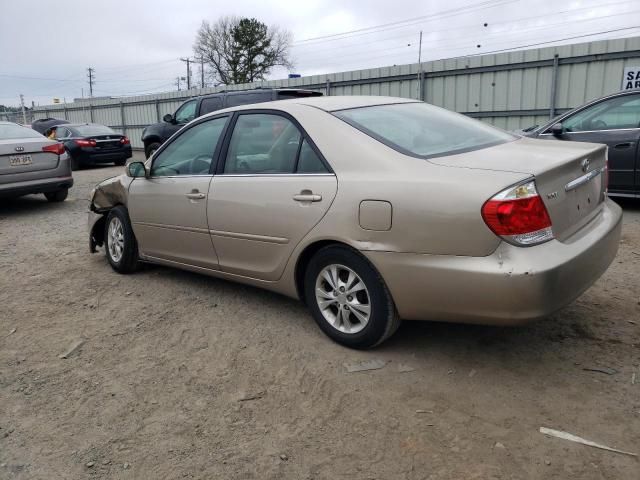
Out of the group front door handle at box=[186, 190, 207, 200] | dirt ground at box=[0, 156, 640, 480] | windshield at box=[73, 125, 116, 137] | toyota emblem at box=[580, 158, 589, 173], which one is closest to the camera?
dirt ground at box=[0, 156, 640, 480]

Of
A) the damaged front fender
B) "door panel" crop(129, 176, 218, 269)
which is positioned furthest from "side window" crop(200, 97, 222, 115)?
"door panel" crop(129, 176, 218, 269)

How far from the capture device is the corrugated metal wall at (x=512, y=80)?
1076 centimetres

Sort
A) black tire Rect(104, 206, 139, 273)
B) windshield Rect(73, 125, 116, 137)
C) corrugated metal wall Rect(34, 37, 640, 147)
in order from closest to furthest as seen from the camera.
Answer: black tire Rect(104, 206, 139, 273) → corrugated metal wall Rect(34, 37, 640, 147) → windshield Rect(73, 125, 116, 137)

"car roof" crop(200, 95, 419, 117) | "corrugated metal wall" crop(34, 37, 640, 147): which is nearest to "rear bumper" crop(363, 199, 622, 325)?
"car roof" crop(200, 95, 419, 117)

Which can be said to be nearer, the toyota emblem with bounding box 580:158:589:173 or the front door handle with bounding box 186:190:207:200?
the toyota emblem with bounding box 580:158:589:173

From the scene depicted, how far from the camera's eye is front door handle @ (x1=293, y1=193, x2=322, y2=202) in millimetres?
3380

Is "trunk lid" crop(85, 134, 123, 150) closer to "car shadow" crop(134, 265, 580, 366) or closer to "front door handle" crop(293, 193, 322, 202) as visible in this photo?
"car shadow" crop(134, 265, 580, 366)

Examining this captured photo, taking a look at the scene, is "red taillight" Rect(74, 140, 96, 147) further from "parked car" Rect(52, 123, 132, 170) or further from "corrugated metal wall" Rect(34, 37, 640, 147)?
"corrugated metal wall" Rect(34, 37, 640, 147)

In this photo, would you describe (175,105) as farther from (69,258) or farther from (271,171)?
(271,171)

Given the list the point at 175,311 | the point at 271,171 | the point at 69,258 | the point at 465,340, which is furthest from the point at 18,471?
the point at 69,258

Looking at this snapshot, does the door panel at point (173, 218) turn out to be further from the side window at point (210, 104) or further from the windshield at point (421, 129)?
the side window at point (210, 104)

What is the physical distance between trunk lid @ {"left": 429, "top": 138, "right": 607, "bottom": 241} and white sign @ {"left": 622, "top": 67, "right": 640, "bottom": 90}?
828cm

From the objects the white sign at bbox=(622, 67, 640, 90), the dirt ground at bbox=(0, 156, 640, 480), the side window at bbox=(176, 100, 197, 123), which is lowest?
the dirt ground at bbox=(0, 156, 640, 480)

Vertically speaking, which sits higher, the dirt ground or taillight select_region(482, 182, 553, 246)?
taillight select_region(482, 182, 553, 246)
